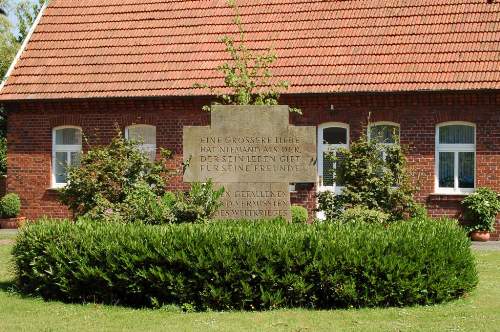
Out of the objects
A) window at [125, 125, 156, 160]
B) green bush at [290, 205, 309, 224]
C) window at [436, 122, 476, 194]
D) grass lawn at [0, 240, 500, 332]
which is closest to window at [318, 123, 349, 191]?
green bush at [290, 205, 309, 224]

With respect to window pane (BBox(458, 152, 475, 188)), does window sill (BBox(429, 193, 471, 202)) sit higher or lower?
lower

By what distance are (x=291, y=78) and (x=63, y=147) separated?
20.7ft

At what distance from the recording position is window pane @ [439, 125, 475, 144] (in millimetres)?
21891

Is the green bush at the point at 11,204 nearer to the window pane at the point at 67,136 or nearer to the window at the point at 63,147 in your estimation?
the window at the point at 63,147

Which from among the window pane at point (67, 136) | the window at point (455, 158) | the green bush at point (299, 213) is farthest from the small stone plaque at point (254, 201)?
the window pane at point (67, 136)

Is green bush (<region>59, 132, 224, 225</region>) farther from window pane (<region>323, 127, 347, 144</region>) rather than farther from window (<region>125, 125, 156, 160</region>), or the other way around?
window (<region>125, 125, 156, 160</region>)

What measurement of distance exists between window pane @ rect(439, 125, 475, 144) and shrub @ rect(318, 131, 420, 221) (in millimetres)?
7362

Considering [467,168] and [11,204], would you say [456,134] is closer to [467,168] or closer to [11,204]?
[467,168]

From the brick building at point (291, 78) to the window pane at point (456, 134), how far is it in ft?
0.08

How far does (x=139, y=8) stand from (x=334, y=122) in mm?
6902

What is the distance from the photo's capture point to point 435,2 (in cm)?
2350

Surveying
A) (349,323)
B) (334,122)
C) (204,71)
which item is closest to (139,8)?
(204,71)

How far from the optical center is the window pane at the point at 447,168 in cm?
2202

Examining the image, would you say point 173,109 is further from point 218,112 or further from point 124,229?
point 124,229
